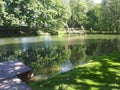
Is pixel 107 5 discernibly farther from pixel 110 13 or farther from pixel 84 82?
pixel 84 82

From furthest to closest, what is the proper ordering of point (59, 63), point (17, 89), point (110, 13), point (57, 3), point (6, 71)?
point (110, 13)
point (57, 3)
point (59, 63)
point (6, 71)
point (17, 89)

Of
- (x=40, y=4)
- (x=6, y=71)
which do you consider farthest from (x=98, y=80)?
(x=40, y=4)

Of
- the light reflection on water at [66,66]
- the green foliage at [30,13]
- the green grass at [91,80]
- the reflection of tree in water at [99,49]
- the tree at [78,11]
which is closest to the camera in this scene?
the green grass at [91,80]

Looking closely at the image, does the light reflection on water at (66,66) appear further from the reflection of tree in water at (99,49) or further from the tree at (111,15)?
the tree at (111,15)

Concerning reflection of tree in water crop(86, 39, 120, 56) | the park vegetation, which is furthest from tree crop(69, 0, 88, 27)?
reflection of tree in water crop(86, 39, 120, 56)

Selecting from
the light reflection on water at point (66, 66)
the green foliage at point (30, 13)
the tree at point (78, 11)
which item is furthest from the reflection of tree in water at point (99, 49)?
the tree at point (78, 11)

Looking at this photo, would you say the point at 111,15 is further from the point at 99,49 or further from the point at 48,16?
the point at 99,49

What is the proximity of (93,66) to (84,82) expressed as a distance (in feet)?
13.8

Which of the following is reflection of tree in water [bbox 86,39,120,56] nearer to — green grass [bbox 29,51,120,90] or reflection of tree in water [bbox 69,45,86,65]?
reflection of tree in water [bbox 69,45,86,65]

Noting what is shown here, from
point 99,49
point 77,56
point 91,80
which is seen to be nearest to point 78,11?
point 99,49

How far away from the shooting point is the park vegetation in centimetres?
6831

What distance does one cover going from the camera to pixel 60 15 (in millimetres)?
79000

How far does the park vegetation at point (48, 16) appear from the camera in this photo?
6831 centimetres

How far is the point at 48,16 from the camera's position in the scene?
72.2 meters
